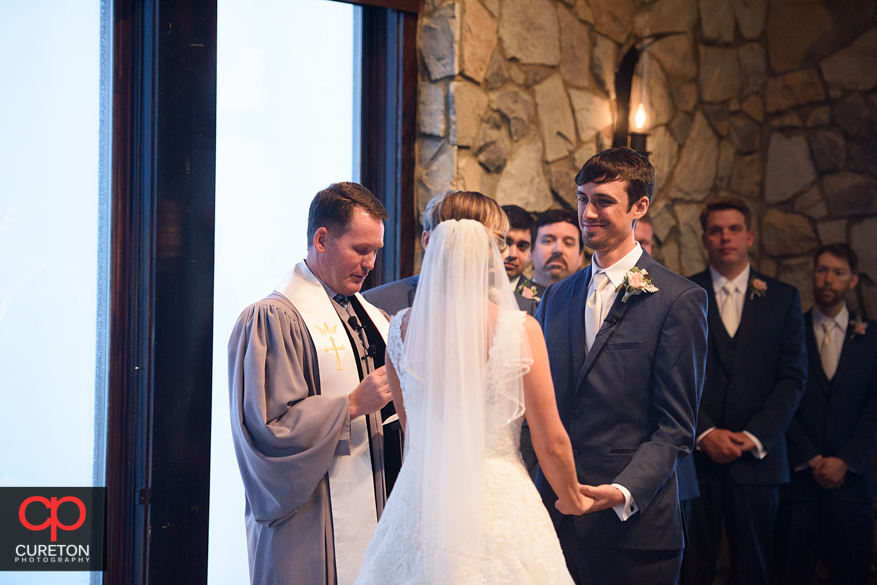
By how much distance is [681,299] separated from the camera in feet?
6.97

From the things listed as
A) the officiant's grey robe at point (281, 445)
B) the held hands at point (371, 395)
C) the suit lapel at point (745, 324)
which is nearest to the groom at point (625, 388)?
the held hands at point (371, 395)

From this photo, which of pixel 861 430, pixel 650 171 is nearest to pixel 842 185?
pixel 861 430

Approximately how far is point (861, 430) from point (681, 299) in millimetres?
2204

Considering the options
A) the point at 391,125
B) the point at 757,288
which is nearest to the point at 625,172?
the point at 391,125

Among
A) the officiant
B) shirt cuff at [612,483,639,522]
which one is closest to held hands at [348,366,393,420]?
the officiant

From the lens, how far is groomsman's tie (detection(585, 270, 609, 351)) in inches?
88.5

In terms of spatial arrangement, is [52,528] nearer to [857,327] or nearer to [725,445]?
[725,445]

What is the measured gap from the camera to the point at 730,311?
378 centimetres

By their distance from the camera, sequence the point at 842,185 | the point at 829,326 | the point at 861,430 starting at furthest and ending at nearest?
the point at 842,185 → the point at 829,326 → the point at 861,430

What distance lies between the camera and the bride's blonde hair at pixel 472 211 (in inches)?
73.7

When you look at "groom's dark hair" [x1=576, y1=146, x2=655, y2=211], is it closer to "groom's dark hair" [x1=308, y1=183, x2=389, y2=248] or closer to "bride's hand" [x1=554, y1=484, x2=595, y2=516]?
"groom's dark hair" [x1=308, y1=183, x2=389, y2=248]

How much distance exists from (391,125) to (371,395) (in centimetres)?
167

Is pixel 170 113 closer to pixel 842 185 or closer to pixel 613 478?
pixel 613 478

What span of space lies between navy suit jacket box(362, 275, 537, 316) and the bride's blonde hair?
1079 mm
